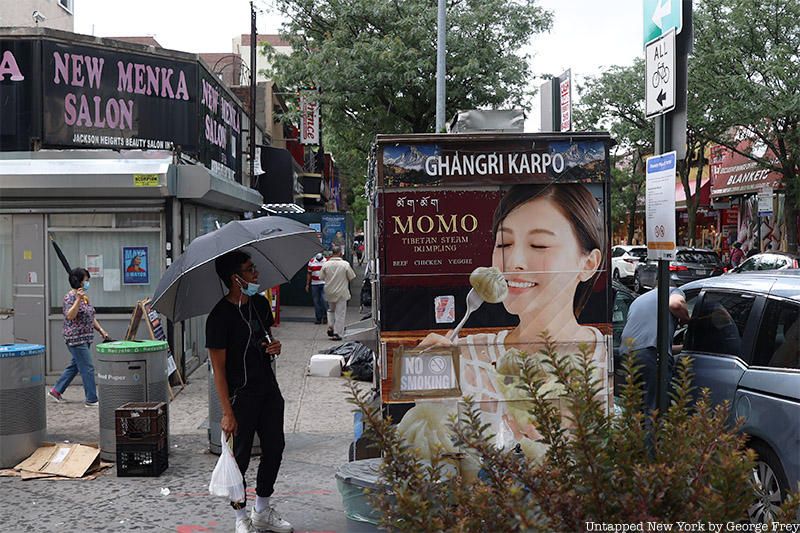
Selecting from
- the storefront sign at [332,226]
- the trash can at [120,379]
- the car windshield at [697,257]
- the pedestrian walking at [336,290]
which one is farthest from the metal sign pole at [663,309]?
the car windshield at [697,257]

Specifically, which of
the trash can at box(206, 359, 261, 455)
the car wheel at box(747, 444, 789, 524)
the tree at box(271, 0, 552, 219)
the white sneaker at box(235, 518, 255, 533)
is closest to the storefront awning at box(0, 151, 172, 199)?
the trash can at box(206, 359, 261, 455)

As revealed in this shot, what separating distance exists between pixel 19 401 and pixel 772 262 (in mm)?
19302

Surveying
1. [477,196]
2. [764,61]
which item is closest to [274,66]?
[764,61]

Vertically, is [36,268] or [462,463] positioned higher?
[36,268]

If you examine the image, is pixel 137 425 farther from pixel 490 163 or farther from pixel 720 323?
pixel 720 323

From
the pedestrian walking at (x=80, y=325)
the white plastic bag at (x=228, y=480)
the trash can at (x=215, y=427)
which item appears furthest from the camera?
the pedestrian walking at (x=80, y=325)

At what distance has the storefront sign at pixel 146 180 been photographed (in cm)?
1075

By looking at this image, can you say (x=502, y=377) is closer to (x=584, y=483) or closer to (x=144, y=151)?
(x=584, y=483)

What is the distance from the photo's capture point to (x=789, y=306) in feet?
17.4

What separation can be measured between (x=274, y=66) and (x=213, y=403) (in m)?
20.7

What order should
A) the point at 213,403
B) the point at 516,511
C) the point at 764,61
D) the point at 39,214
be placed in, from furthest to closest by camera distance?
the point at 764,61 < the point at 39,214 < the point at 213,403 < the point at 516,511

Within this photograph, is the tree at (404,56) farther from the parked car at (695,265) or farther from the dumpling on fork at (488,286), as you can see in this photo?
the dumpling on fork at (488,286)

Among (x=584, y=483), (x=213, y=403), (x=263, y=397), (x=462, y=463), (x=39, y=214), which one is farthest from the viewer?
(x=39, y=214)

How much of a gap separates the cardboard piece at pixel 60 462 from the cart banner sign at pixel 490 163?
3792 millimetres
